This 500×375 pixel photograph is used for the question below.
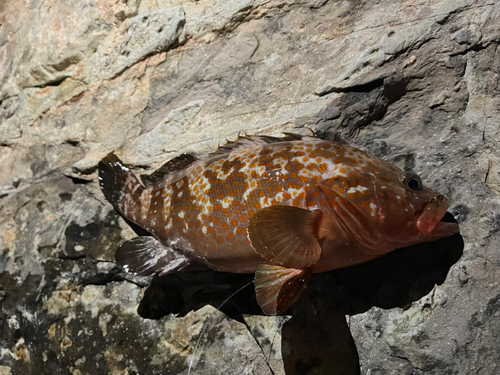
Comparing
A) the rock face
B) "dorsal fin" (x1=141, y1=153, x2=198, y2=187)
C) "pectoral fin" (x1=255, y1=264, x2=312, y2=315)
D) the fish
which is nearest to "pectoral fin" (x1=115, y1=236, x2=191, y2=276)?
the fish

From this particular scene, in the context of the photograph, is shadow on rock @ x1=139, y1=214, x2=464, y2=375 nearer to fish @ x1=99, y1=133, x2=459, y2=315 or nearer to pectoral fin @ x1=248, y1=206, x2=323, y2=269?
fish @ x1=99, y1=133, x2=459, y2=315

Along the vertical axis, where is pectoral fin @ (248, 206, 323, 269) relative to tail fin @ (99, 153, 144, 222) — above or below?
below

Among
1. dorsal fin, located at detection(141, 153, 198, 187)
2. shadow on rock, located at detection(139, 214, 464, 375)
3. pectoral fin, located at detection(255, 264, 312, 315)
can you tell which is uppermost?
dorsal fin, located at detection(141, 153, 198, 187)

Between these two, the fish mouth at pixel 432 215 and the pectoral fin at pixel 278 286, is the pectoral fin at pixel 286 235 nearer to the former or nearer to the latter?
the pectoral fin at pixel 278 286

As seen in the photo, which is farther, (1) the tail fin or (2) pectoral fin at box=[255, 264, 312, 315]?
(1) the tail fin

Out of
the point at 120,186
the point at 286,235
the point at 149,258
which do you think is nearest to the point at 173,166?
the point at 120,186

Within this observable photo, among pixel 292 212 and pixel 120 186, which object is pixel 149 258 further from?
pixel 292 212

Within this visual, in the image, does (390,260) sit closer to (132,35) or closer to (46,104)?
(132,35)

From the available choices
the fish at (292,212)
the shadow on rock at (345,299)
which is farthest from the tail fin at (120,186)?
the shadow on rock at (345,299)
